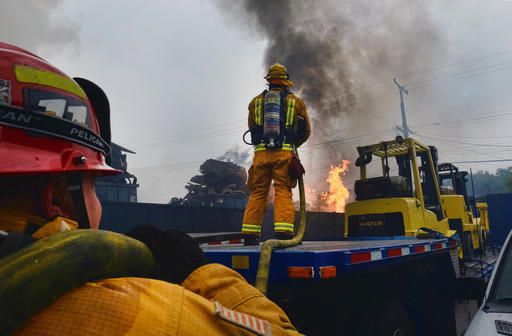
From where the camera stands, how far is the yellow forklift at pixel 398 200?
6.54 m

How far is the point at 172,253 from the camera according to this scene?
1.27 m

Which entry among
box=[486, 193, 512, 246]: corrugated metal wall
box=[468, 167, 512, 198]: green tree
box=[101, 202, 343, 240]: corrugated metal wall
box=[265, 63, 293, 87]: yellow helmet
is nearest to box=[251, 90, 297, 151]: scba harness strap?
box=[265, 63, 293, 87]: yellow helmet

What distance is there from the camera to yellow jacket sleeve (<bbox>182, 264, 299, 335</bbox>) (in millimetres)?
1186

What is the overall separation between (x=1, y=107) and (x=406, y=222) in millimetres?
6168

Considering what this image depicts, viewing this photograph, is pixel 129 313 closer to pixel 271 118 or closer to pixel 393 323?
pixel 393 323

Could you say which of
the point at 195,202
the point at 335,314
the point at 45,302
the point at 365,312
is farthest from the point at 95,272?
the point at 195,202

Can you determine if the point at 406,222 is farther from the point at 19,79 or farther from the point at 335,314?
the point at 19,79

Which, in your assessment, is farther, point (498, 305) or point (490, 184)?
point (490, 184)

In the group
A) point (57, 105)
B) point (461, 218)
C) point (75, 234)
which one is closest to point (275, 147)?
point (57, 105)

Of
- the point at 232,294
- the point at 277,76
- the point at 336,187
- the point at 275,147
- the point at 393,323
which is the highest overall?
the point at 277,76

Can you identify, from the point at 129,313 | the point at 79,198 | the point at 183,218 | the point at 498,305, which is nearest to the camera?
the point at 129,313

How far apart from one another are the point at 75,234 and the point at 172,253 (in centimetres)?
38

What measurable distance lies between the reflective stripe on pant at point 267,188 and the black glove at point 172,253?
298 cm

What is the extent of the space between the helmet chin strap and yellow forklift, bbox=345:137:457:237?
5.88 meters
